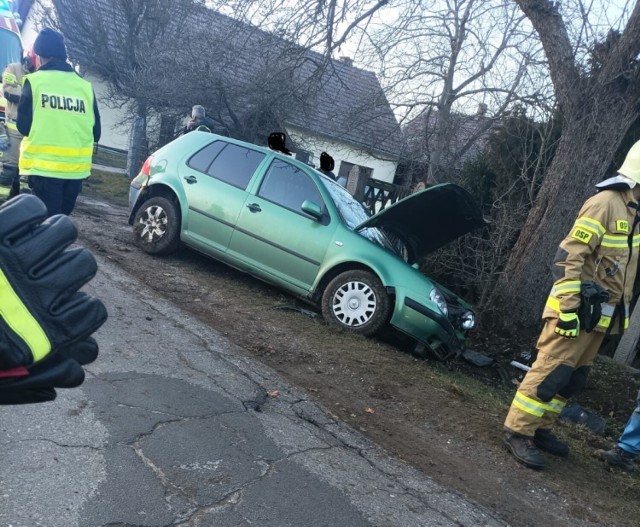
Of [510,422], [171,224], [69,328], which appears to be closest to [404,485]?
[510,422]

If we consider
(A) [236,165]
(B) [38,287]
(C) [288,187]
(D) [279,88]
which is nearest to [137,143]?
(D) [279,88]

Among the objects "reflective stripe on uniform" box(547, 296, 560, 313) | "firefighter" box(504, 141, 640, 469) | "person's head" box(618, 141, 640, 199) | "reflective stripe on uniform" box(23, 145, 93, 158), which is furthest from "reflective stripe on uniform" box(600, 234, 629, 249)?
"reflective stripe on uniform" box(23, 145, 93, 158)

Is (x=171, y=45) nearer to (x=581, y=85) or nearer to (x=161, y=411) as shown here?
(x=581, y=85)

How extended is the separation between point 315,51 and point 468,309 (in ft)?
17.5

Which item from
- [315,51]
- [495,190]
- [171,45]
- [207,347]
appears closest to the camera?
[207,347]

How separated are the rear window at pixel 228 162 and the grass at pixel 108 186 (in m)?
4.85

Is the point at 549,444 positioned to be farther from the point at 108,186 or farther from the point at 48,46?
the point at 108,186

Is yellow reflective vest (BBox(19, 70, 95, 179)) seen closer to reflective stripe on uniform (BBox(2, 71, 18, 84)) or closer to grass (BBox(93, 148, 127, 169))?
reflective stripe on uniform (BBox(2, 71, 18, 84))

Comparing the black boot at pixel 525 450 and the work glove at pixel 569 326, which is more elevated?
the work glove at pixel 569 326

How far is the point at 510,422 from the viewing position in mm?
4094

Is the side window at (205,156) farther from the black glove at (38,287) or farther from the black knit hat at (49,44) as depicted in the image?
the black glove at (38,287)

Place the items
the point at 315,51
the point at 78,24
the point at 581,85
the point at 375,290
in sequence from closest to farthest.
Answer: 1. the point at 375,290
2. the point at 581,85
3. the point at 315,51
4. the point at 78,24

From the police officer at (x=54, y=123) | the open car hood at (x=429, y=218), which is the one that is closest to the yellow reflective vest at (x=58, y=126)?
the police officer at (x=54, y=123)

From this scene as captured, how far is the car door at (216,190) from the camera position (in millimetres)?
6949
